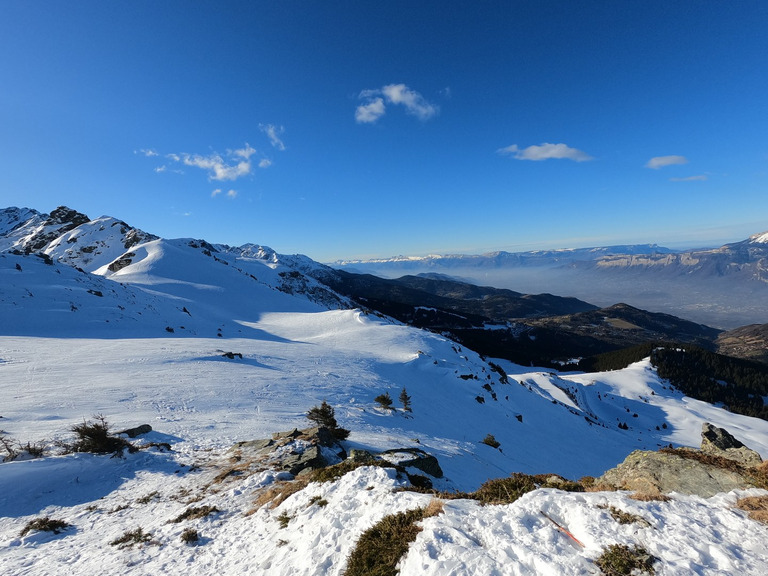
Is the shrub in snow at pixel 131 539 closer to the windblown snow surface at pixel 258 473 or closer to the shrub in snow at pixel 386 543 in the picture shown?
the windblown snow surface at pixel 258 473

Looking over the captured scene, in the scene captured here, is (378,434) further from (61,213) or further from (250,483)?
(61,213)

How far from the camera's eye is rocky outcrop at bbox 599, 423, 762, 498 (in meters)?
5.90

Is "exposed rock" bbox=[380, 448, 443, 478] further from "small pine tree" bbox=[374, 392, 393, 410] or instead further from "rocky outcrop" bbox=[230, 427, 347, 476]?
"small pine tree" bbox=[374, 392, 393, 410]

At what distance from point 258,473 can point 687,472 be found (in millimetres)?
10667

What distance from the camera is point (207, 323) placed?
41125 millimetres

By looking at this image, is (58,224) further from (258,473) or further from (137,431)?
(258,473)

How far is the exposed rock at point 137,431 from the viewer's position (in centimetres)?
1161

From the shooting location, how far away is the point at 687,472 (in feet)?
21.5

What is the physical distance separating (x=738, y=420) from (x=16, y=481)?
112 metres

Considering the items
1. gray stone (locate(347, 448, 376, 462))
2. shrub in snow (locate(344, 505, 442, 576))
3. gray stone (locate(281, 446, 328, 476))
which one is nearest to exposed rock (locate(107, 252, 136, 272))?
gray stone (locate(281, 446, 328, 476))

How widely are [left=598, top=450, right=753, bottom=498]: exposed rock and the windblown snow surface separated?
53cm

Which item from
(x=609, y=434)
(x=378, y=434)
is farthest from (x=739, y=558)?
(x=609, y=434)

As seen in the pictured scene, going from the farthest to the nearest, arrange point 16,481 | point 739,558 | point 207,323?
point 207,323, point 16,481, point 739,558

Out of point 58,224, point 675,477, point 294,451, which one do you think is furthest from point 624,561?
point 58,224
